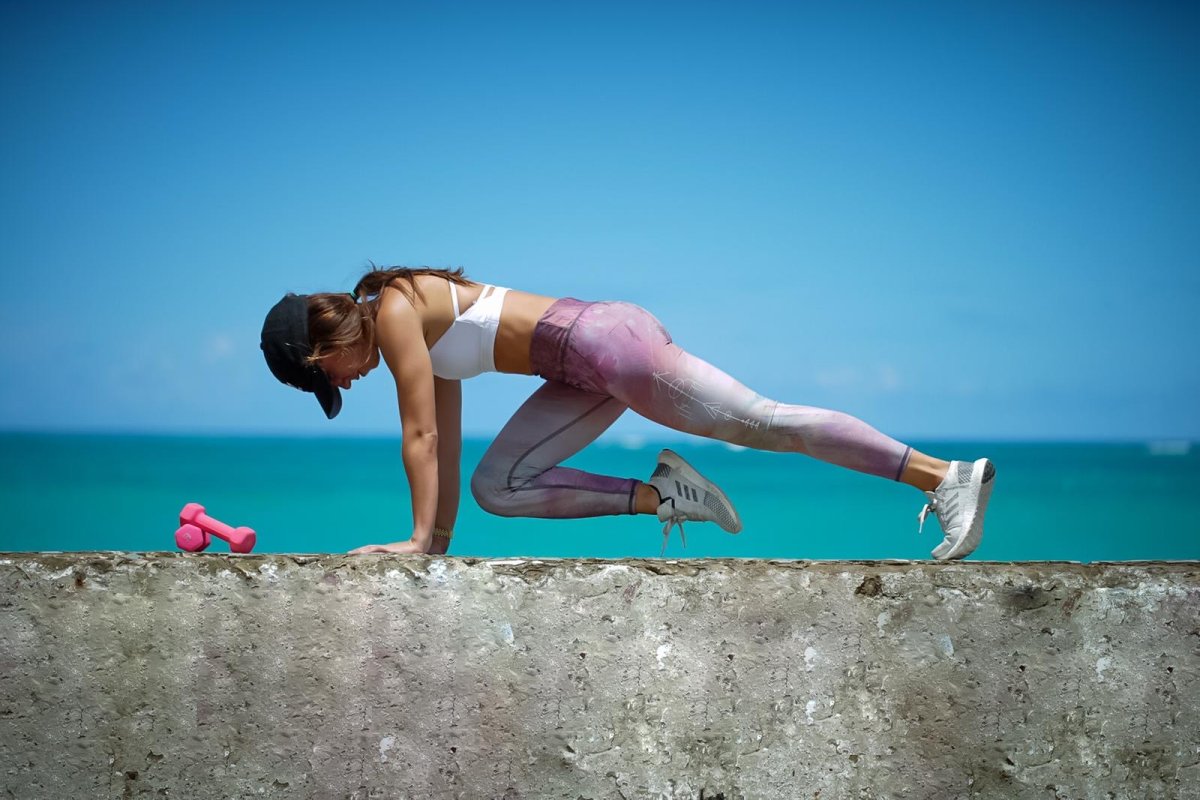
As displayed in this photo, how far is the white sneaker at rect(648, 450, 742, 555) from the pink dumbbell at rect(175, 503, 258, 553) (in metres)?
1.12

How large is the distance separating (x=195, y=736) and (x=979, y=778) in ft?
5.74

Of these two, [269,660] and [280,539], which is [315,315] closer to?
[269,660]

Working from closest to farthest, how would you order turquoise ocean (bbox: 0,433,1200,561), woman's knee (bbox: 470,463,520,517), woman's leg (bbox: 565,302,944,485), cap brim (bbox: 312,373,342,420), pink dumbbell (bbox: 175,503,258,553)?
1. pink dumbbell (bbox: 175,503,258,553)
2. woman's leg (bbox: 565,302,944,485)
3. cap brim (bbox: 312,373,342,420)
4. woman's knee (bbox: 470,463,520,517)
5. turquoise ocean (bbox: 0,433,1200,561)

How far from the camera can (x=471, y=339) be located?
308 centimetres

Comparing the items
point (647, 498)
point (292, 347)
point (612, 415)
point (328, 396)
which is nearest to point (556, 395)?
point (612, 415)

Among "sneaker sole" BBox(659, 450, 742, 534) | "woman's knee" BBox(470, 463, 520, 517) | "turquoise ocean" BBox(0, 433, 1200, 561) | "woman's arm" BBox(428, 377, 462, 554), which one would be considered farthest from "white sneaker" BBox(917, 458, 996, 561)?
"turquoise ocean" BBox(0, 433, 1200, 561)

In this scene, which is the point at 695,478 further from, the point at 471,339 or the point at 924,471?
the point at 471,339

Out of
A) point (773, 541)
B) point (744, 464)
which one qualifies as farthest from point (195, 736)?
point (744, 464)

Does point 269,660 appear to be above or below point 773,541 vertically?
below

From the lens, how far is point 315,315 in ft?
9.69

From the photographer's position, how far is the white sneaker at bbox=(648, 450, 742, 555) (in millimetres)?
3104

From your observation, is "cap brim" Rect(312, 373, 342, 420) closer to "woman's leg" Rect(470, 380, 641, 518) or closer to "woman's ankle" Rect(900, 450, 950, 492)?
"woman's leg" Rect(470, 380, 641, 518)

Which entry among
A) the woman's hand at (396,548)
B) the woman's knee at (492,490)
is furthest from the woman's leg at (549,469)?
the woman's hand at (396,548)

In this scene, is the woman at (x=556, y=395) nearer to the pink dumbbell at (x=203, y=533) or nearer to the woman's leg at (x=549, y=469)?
the woman's leg at (x=549, y=469)
